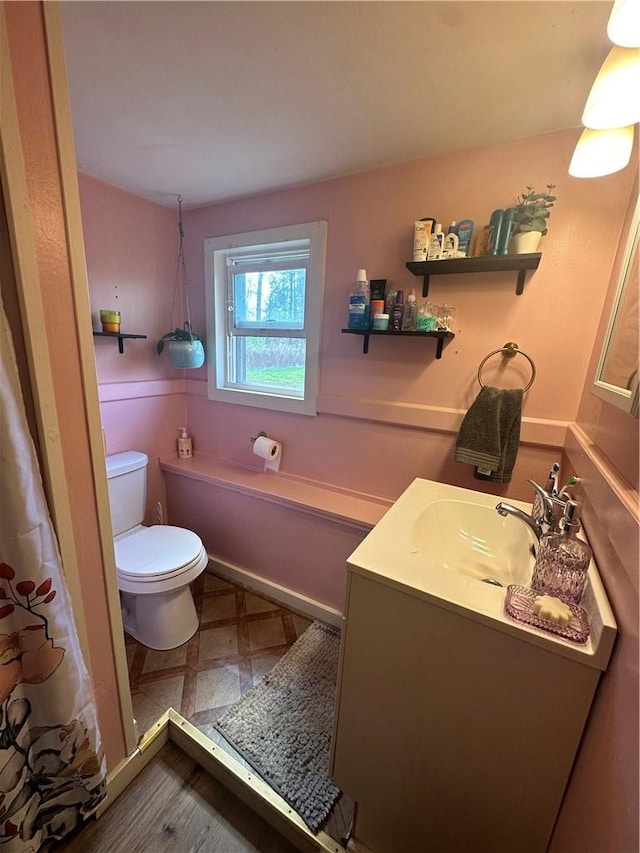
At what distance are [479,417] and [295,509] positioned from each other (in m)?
0.94

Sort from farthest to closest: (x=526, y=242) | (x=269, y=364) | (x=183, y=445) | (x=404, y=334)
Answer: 1. (x=183, y=445)
2. (x=269, y=364)
3. (x=404, y=334)
4. (x=526, y=242)

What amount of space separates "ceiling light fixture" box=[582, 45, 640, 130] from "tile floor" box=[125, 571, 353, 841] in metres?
1.98

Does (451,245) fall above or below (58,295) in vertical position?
above

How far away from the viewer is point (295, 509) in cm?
165

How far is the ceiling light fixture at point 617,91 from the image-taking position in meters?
0.69

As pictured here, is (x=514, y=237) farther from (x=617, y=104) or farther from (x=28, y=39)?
(x=28, y=39)

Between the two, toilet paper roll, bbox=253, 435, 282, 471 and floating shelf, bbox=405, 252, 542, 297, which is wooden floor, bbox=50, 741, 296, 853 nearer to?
toilet paper roll, bbox=253, 435, 282, 471

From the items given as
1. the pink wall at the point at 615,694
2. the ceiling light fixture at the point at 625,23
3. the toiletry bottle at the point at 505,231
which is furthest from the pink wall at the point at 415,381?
the ceiling light fixture at the point at 625,23

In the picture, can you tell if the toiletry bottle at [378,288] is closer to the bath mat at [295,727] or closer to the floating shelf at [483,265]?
the floating shelf at [483,265]

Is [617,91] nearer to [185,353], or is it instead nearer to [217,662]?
[185,353]

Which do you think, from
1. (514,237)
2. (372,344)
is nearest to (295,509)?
(372,344)

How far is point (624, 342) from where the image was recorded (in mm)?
762

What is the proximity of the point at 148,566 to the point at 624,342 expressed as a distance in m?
1.76

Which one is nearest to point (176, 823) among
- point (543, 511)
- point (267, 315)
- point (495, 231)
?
point (543, 511)
